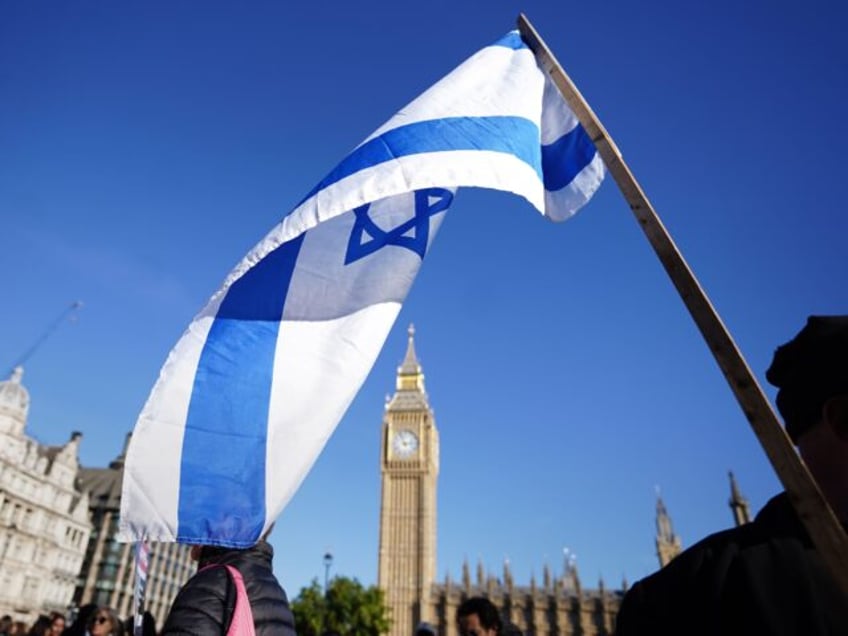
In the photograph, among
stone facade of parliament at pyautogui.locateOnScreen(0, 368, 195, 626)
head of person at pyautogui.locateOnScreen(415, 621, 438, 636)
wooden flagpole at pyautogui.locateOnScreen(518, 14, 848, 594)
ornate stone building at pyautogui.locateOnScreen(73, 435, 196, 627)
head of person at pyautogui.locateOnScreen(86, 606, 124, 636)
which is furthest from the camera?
ornate stone building at pyautogui.locateOnScreen(73, 435, 196, 627)

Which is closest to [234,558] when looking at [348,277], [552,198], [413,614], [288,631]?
[288,631]

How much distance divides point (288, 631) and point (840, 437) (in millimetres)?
2491

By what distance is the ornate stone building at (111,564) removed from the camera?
160 ft

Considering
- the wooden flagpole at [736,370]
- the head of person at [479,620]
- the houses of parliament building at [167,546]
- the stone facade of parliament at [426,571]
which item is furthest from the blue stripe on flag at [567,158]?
the stone facade of parliament at [426,571]

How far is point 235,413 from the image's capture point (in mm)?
3184

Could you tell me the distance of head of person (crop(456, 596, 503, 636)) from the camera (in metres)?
5.28

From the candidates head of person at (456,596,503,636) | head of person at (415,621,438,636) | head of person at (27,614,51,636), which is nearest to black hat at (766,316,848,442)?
head of person at (456,596,503,636)

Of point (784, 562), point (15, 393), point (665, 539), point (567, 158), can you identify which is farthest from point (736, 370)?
point (665, 539)

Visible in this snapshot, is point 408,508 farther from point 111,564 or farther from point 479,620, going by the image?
point 479,620

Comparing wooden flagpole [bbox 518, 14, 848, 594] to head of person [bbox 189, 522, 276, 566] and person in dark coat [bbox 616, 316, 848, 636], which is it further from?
head of person [bbox 189, 522, 276, 566]

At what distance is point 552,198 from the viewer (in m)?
3.89

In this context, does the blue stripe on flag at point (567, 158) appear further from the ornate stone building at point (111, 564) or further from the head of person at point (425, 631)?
the ornate stone building at point (111, 564)

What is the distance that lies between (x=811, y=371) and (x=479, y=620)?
15.8 ft

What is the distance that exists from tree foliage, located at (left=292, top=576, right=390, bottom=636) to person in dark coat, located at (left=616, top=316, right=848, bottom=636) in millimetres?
59084
